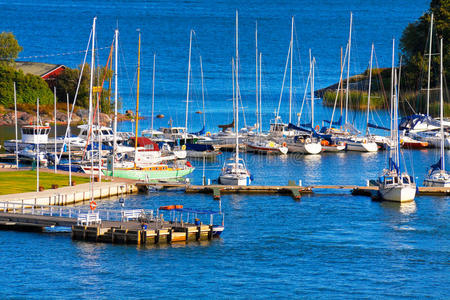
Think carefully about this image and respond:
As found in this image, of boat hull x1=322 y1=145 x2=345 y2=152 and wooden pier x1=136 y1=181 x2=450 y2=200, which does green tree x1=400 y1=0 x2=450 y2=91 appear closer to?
boat hull x1=322 y1=145 x2=345 y2=152

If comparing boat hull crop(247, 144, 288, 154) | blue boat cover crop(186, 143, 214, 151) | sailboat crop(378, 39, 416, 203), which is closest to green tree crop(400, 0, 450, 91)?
boat hull crop(247, 144, 288, 154)

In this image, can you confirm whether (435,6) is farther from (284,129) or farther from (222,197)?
(222,197)

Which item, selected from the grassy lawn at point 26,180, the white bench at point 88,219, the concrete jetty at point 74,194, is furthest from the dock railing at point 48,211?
the grassy lawn at point 26,180

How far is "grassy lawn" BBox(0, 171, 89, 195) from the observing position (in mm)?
64250

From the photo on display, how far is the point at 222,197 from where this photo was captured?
70.3m

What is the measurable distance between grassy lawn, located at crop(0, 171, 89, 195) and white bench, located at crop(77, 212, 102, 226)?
33.2ft

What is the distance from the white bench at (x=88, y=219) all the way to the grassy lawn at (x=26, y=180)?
33.2ft

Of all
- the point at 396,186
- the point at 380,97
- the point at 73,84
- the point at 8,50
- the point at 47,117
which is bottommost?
the point at 396,186

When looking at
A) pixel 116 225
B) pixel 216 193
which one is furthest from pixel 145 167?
pixel 116 225

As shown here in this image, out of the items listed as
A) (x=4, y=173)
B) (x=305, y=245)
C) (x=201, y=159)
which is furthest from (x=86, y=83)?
(x=305, y=245)

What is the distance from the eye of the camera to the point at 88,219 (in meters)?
54.5

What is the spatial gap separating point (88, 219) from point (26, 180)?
589 inches

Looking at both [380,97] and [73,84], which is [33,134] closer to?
[73,84]

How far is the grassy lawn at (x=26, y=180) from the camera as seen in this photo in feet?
211
